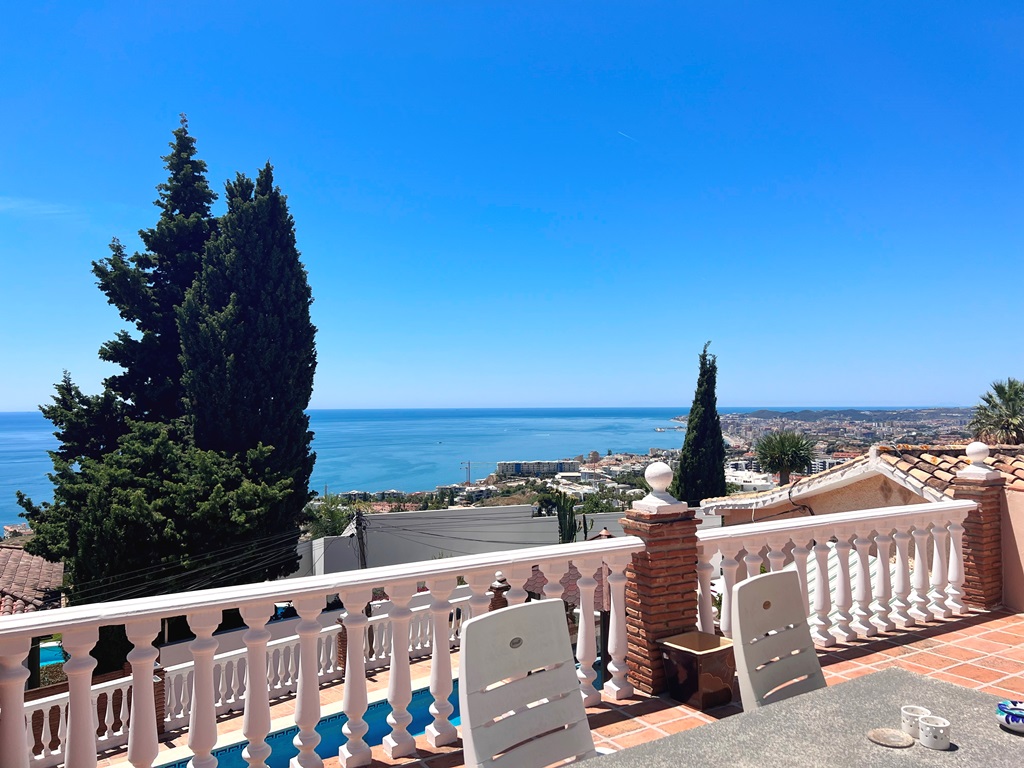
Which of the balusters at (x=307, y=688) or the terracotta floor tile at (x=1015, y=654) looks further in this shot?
the terracotta floor tile at (x=1015, y=654)

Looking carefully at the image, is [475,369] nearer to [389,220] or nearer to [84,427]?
[389,220]

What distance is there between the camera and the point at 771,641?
80.2 inches

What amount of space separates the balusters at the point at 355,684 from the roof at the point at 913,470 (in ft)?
16.3

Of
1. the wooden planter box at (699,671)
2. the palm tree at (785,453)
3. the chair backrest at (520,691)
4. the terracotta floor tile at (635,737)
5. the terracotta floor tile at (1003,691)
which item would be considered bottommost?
the palm tree at (785,453)

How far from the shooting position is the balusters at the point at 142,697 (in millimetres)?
2004

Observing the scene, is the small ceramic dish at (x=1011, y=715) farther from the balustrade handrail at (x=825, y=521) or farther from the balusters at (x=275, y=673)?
the balusters at (x=275, y=673)

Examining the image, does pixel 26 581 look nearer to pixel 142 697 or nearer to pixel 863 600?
pixel 142 697

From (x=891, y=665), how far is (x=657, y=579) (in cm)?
174

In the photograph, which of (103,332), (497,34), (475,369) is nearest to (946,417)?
(475,369)

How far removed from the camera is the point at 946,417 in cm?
4962

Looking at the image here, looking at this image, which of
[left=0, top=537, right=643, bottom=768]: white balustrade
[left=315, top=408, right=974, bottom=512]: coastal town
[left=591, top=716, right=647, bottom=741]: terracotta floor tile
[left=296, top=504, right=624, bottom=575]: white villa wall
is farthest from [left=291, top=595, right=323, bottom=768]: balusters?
[left=315, top=408, right=974, bottom=512]: coastal town

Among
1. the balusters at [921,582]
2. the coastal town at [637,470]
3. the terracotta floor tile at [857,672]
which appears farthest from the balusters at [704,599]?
the coastal town at [637,470]

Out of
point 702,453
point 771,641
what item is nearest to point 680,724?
point 771,641

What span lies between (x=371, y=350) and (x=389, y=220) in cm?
2869
